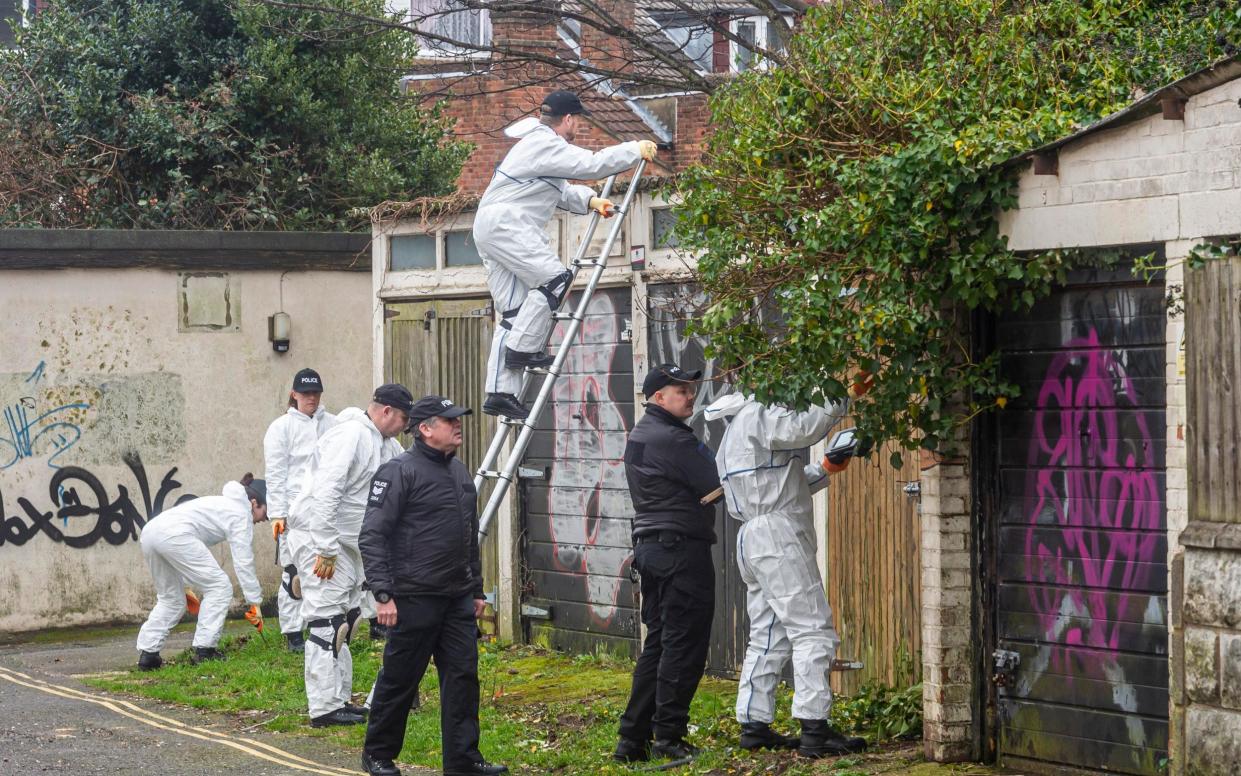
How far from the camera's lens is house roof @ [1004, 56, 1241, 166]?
6555 millimetres

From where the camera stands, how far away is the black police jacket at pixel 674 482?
8938 mm

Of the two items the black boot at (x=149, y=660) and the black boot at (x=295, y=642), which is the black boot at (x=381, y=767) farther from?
the black boot at (x=149, y=660)

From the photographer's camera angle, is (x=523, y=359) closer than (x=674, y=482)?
No

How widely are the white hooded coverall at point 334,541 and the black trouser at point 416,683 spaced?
171cm

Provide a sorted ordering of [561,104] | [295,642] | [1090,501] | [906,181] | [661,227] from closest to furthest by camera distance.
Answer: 1. [906,181]
2. [1090,501]
3. [561,104]
4. [661,227]
5. [295,642]

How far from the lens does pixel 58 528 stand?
14.8 m

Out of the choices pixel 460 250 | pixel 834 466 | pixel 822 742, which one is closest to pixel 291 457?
pixel 460 250

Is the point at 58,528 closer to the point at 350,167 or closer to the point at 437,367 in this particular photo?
the point at 437,367

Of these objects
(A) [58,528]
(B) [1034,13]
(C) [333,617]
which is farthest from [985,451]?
(A) [58,528]

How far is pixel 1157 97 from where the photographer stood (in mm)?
6789

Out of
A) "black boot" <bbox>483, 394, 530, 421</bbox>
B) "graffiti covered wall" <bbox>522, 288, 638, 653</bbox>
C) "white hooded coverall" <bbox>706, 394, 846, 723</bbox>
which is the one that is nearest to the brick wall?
"white hooded coverall" <bbox>706, 394, 846, 723</bbox>

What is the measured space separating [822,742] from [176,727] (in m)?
4.33

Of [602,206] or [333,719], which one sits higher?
[602,206]

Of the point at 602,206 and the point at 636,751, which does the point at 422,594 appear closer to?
the point at 636,751
